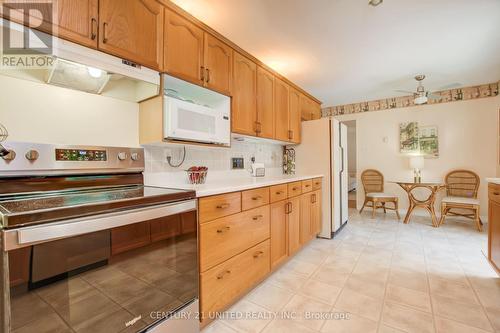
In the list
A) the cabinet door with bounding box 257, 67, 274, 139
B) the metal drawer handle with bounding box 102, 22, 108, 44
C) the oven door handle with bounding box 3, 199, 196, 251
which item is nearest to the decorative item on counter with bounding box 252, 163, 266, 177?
the cabinet door with bounding box 257, 67, 274, 139

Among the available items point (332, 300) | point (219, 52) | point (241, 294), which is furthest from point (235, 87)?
point (332, 300)

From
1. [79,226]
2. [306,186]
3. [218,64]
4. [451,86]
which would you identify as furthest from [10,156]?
[451,86]

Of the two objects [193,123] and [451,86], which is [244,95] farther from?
[451,86]

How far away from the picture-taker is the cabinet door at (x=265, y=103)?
8.00 feet

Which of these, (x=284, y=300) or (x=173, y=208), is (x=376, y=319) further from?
(x=173, y=208)

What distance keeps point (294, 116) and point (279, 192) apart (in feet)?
4.88

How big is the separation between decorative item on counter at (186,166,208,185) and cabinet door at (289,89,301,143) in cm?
153

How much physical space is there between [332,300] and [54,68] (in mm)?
2297

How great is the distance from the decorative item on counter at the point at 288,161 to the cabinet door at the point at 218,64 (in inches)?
65.9

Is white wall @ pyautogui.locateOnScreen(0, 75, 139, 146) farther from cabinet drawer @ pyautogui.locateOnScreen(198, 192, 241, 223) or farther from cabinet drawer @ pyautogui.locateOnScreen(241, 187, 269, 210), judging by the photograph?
cabinet drawer @ pyautogui.locateOnScreen(241, 187, 269, 210)

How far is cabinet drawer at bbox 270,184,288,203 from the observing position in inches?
77.7

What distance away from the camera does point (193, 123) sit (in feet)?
5.40

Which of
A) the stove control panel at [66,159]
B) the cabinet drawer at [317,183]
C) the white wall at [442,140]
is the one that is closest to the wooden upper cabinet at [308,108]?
the cabinet drawer at [317,183]

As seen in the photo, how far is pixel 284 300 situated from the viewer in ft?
5.53
